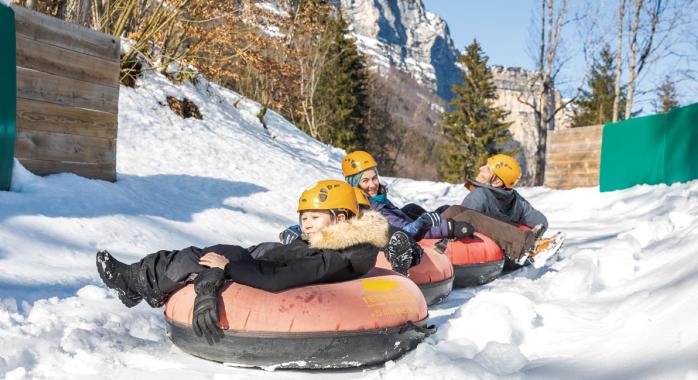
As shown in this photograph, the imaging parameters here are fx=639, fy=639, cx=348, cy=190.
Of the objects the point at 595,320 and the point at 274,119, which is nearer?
the point at 595,320

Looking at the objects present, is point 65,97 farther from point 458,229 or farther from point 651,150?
point 651,150

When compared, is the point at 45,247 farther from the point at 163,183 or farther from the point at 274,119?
the point at 274,119

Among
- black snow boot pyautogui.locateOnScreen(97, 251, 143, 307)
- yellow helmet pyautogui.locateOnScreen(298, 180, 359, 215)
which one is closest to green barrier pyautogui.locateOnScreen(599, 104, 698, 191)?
yellow helmet pyautogui.locateOnScreen(298, 180, 359, 215)

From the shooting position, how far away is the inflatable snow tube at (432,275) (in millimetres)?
5320

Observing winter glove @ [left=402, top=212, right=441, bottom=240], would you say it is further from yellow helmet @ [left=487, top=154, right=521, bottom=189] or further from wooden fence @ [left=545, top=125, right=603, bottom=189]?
wooden fence @ [left=545, top=125, right=603, bottom=189]

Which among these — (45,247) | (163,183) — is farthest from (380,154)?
(45,247)

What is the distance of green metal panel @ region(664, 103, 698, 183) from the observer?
12486 millimetres

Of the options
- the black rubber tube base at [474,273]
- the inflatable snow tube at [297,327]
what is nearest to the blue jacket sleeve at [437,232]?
the black rubber tube base at [474,273]

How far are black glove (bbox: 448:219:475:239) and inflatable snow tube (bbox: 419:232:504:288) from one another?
71mm

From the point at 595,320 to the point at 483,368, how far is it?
50.9 inches

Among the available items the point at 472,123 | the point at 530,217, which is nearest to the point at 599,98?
the point at 472,123

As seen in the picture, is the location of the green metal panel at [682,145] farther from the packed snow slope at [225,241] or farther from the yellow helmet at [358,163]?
the yellow helmet at [358,163]

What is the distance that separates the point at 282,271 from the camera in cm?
361

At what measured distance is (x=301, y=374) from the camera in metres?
3.64
